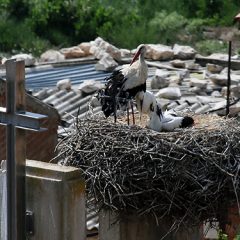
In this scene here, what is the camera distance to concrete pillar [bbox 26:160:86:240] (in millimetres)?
5504

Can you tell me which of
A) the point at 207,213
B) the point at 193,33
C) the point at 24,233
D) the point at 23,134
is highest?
the point at 23,134

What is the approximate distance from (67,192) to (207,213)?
2.40 m

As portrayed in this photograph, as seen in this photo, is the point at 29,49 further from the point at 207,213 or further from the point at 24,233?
the point at 24,233

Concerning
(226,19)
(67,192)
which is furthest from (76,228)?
(226,19)

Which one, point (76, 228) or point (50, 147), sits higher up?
point (76, 228)

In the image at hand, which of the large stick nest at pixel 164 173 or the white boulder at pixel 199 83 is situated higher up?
the large stick nest at pixel 164 173

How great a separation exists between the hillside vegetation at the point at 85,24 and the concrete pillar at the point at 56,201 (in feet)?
57.7

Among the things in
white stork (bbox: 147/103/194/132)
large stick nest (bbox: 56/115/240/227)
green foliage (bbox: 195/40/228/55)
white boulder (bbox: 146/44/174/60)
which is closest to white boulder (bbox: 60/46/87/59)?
white boulder (bbox: 146/44/174/60)

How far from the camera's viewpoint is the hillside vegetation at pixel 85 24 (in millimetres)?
24531

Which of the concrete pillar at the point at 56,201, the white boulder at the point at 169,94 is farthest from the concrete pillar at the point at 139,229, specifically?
the white boulder at the point at 169,94

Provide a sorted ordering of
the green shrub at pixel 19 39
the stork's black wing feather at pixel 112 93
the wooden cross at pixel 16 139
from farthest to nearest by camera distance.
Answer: the green shrub at pixel 19 39 → the stork's black wing feather at pixel 112 93 → the wooden cross at pixel 16 139

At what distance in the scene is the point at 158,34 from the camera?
25453 mm

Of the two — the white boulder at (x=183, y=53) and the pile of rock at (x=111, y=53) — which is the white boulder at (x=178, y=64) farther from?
the white boulder at (x=183, y=53)

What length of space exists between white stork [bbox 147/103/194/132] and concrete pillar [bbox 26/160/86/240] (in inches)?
114
